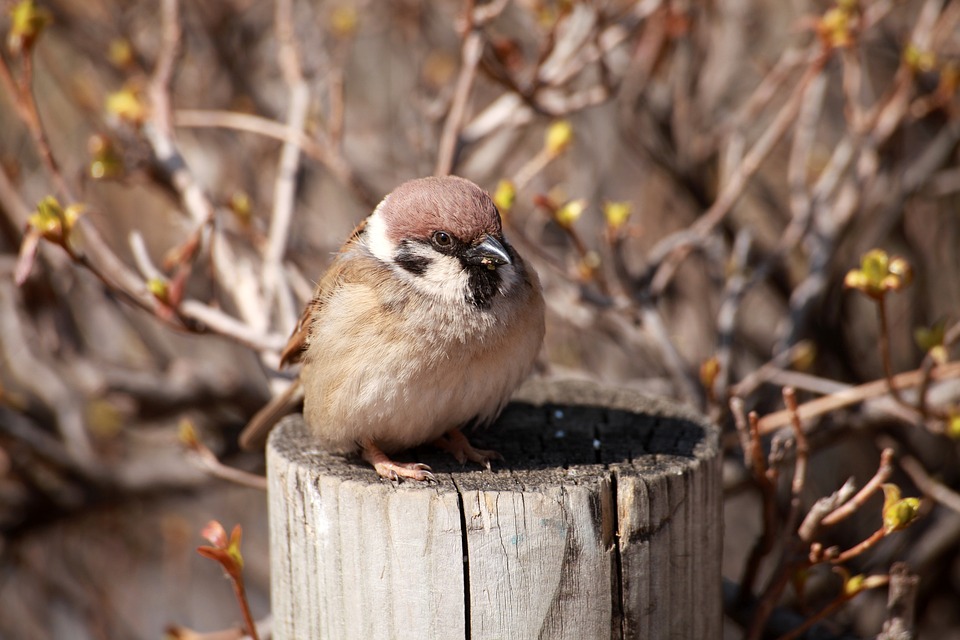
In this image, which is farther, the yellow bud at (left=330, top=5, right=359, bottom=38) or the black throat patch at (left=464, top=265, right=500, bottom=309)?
the yellow bud at (left=330, top=5, right=359, bottom=38)

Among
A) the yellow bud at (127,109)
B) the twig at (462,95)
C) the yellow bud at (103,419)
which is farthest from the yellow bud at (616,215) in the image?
the yellow bud at (103,419)

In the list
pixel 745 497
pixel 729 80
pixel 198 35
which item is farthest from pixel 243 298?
pixel 745 497

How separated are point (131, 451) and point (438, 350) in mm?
3057

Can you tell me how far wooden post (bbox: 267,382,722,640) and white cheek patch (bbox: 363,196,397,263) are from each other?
1.75 ft

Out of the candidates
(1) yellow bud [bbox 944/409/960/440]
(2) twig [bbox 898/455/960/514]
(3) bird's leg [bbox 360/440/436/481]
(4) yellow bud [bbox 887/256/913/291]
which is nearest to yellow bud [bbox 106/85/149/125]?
(3) bird's leg [bbox 360/440/436/481]

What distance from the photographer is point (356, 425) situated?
2.19 metres

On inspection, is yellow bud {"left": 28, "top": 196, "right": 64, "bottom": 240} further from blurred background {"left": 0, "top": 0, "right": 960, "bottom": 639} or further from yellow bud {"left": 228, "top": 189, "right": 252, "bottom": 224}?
yellow bud {"left": 228, "top": 189, "right": 252, "bottom": 224}

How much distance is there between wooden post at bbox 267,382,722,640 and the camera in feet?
5.76

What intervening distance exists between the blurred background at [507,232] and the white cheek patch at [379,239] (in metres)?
0.46

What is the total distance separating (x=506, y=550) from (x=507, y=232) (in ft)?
6.87

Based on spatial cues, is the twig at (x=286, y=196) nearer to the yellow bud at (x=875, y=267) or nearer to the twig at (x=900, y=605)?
the yellow bud at (x=875, y=267)

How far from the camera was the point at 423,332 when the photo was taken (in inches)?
86.6

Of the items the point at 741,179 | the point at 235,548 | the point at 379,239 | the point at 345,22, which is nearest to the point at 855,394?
the point at 741,179

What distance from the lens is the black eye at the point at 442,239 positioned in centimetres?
224
